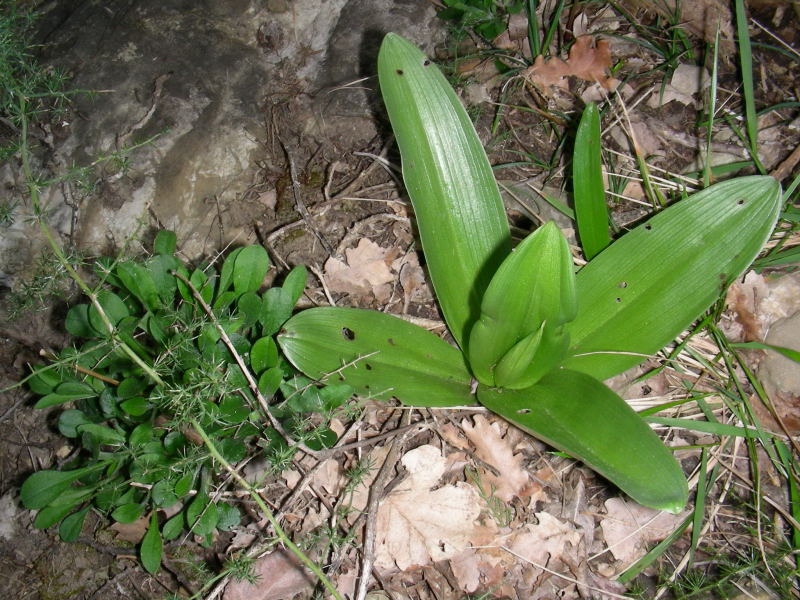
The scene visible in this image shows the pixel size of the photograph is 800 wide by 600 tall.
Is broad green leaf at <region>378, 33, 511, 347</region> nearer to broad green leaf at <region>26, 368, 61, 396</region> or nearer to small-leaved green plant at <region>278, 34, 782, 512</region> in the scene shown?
small-leaved green plant at <region>278, 34, 782, 512</region>

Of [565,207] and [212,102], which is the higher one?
[212,102]

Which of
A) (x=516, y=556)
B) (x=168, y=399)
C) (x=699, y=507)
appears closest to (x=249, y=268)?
(x=168, y=399)

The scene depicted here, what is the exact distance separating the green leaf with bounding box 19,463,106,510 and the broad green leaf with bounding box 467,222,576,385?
1.30 m

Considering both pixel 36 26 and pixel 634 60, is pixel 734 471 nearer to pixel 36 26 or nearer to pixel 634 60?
pixel 634 60

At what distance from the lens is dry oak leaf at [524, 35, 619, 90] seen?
261 centimetres

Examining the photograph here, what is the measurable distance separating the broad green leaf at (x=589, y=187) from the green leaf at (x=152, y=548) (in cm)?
176

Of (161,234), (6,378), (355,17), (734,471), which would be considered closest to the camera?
(161,234)

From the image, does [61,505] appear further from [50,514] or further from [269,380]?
[269,380]

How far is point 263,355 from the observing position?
1.78 metres

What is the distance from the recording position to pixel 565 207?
226 centimetres

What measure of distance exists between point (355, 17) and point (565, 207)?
139cm

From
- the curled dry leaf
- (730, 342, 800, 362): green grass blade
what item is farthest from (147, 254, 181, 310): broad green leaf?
(730, 342, 800, 362): green grass blade

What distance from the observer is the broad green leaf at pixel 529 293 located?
1338 millimetres

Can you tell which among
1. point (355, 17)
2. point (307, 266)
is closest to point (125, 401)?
point (307, 266)
